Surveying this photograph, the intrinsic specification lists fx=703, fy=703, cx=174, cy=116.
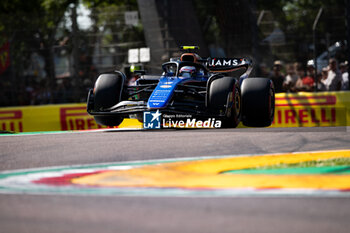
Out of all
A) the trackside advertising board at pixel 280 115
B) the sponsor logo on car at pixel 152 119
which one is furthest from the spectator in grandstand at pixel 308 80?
the sponsor logo on car at pixel 152 119

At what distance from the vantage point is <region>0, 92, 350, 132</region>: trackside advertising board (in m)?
13.1

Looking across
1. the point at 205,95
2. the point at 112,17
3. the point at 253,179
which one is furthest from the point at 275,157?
the point at 112,17

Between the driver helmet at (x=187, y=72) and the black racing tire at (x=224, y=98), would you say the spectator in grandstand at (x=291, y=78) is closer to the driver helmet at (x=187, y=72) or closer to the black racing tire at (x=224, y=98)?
the driver helmet at (x=187, y=72)

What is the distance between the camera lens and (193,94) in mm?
10750

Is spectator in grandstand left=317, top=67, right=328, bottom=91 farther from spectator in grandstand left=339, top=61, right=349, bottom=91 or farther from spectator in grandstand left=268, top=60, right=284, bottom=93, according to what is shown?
spectator in grandstand left=268, top=60, right=284, bottom=93

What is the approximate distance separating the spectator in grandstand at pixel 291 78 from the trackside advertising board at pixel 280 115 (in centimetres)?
170

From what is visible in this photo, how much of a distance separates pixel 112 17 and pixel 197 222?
12.4 meters

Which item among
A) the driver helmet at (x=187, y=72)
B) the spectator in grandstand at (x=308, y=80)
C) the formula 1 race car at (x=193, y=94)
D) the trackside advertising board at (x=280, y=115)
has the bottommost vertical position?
the trackside advertising board at (x=280, y=115)

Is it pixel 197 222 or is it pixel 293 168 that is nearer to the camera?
Answer: pixel 197 222

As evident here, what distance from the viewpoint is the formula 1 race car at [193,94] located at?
10.1m

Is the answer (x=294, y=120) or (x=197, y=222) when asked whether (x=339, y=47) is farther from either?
(x=197, y=222)

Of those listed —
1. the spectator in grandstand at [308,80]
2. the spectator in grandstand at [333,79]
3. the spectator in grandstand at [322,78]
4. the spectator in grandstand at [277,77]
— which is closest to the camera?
the spectator in grandstand at [333,79]

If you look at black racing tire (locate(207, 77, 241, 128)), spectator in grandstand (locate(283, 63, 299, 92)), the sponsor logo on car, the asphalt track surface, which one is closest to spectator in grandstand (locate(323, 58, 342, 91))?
spectator in grandstand (locate(283, 63, 299, 92))

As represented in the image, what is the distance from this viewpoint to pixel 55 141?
9.39m
